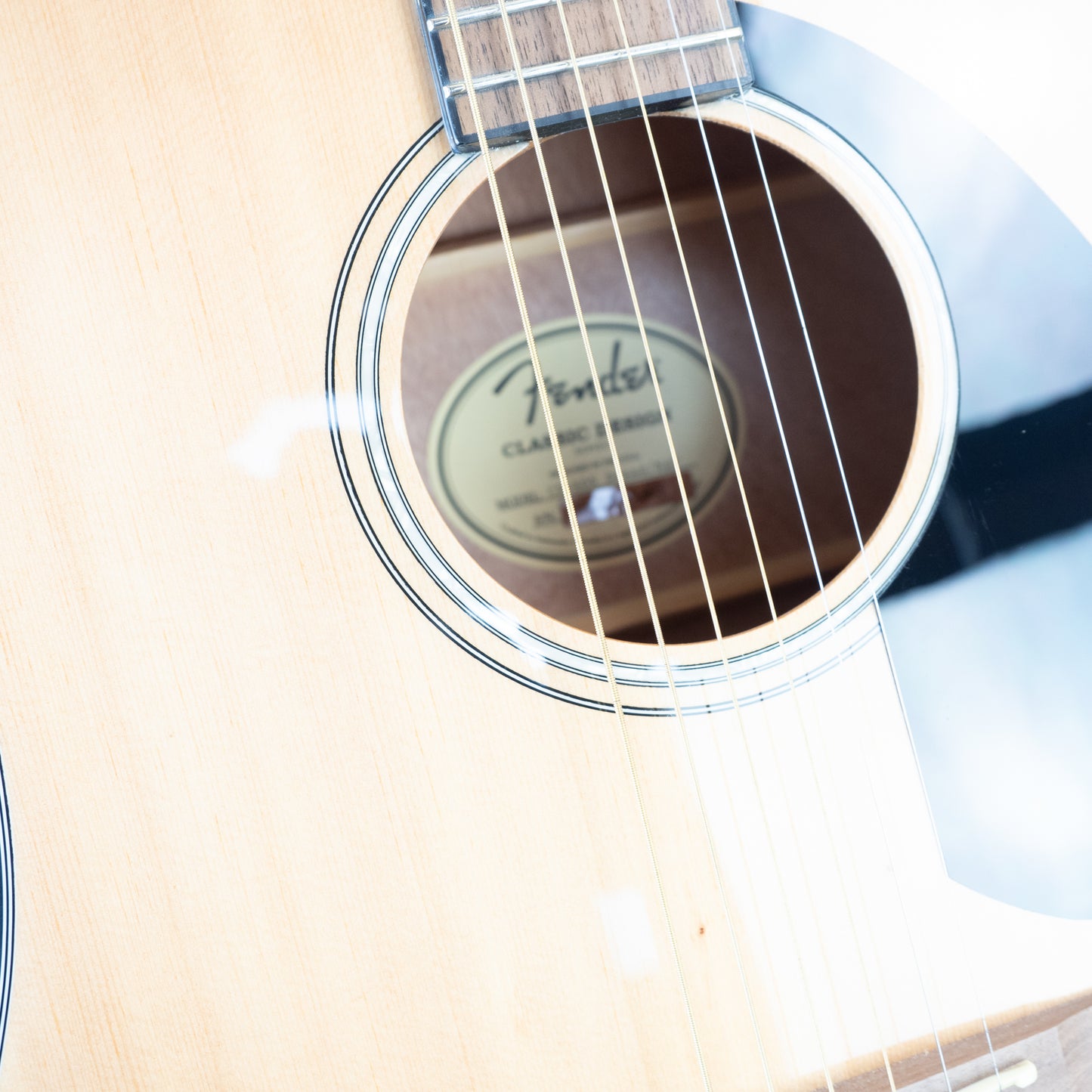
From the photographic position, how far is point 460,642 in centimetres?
56

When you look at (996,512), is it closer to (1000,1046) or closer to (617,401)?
(1000,1046)

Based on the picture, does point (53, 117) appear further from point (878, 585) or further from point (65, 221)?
point (878, 585)

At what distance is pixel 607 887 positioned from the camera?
1.84ft

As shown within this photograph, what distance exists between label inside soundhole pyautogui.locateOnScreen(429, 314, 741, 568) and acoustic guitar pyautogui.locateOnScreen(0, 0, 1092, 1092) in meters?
0.38

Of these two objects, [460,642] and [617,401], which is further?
[617,401]

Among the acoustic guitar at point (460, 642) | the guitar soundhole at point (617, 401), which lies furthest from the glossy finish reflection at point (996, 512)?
the guitar soundhole at point (617, 401)

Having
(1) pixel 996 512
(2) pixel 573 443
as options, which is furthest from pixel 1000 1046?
(2) pixel 573 443

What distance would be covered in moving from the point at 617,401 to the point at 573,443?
0.06 metres

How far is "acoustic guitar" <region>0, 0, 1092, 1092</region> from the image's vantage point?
53 cm

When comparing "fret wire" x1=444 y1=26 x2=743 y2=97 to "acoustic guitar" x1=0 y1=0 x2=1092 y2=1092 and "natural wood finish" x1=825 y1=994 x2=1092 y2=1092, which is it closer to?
"acoustic guitar" x1=0 y1=0 x2=1092 y2=1092

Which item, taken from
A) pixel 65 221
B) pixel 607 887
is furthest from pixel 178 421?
pixel 607 887

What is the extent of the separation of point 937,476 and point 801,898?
0.28 meters

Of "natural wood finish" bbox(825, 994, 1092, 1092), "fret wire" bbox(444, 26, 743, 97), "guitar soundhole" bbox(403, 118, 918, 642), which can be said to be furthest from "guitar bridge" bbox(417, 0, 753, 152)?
"natural wood finish" bbox(825, 994, 1092, 1092)

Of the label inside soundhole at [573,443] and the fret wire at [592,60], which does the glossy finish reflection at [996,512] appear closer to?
the fret wire at [592,60]
